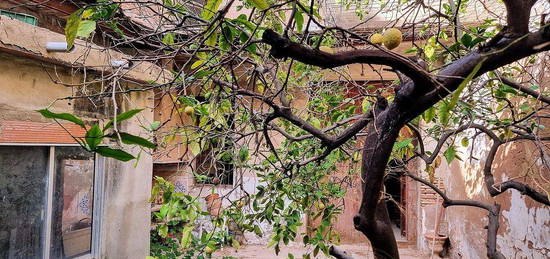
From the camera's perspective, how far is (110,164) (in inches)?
153

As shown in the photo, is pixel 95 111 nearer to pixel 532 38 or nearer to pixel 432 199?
pixel 532 38

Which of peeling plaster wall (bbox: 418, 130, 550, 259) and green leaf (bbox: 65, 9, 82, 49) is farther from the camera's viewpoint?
peeling plaster wall (bbox: 418, 130, 550, 259)

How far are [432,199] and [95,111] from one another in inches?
231

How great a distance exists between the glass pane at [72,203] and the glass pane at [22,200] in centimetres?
14

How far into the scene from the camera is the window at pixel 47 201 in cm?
297

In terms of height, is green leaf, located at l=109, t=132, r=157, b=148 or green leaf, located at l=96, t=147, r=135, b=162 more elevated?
green leaf, located at l=109, t=132, r=157, b=148

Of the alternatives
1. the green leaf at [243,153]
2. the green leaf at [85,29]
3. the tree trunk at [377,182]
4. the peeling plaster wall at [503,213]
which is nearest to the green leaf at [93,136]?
the green leaf at [85,29]

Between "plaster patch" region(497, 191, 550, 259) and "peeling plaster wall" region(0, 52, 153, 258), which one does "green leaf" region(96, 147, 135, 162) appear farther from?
"plaster patch" region(497, 191, 550, 259)

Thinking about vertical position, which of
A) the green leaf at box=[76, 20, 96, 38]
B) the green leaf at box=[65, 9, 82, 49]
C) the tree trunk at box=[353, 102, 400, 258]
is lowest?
the tree trunk at box=[353, 102, 400, 258]

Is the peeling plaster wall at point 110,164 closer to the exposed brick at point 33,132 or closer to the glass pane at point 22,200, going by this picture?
the exposed brick at point 33,132

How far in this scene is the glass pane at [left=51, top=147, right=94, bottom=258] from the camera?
339cm

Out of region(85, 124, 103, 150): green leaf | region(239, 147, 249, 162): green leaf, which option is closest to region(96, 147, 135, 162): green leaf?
region(85, 124, 103, 150): green leaf

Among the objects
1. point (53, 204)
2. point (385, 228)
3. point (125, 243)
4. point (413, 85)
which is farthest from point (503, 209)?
point (53, 204)

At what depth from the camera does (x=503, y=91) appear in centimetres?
202
